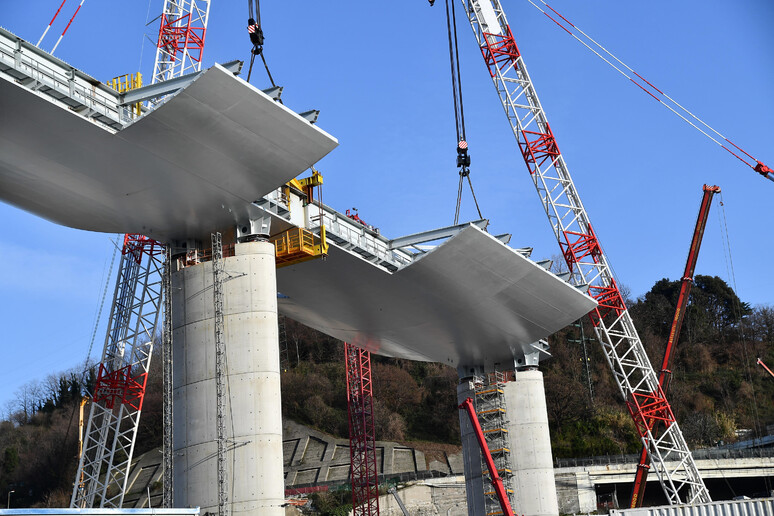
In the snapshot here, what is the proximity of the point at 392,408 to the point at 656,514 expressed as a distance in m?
65.3

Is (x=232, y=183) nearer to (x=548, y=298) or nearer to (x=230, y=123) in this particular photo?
(x=230, y=123)

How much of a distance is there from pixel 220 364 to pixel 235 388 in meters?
1.00

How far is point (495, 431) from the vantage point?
47438 mm

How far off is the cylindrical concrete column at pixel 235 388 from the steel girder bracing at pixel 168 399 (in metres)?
0.47

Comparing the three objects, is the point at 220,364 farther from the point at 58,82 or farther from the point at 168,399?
the point at 58,82

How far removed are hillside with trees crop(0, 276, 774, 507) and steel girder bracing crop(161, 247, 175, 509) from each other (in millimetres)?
58680

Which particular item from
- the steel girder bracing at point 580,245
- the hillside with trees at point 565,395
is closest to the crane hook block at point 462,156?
the steel girder bracing at point 580,245

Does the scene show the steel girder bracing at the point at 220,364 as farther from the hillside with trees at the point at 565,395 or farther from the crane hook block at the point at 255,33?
the hillside with trees at the point at 565,395

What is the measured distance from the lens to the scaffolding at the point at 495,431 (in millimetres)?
46656

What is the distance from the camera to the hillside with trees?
8931 centimetres

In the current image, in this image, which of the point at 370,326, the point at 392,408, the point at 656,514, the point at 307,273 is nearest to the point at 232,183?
the point at 307,273

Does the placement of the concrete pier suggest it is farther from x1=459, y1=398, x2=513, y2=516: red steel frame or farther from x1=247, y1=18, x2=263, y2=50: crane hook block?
x1=247, y1=18, x2=263, y2=50: crane hook block

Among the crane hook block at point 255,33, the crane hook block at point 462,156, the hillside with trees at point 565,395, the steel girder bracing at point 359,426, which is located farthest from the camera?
the hillside with trees at point 565,395

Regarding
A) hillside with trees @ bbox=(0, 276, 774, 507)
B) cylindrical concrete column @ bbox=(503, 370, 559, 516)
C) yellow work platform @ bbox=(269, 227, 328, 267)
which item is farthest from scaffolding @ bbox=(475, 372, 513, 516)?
hillside with trees @ bbox=(0, 276, 774, 507)
